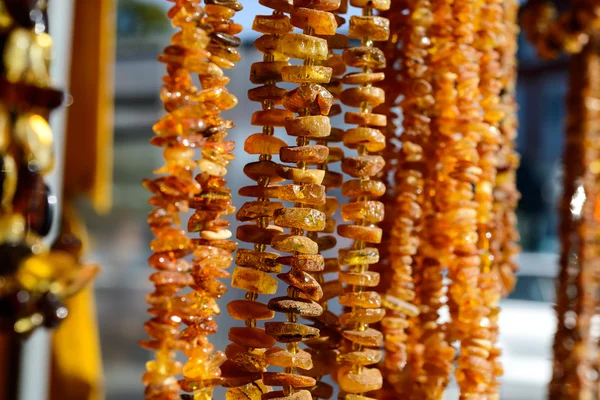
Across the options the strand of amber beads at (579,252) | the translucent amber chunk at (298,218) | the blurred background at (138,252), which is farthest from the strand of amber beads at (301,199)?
the blurred background at (138,252)

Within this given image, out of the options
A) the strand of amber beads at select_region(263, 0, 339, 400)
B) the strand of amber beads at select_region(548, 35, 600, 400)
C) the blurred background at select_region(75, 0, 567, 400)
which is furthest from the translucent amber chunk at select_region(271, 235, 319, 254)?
the blurred background at select_region(75, 0, 567, 400)

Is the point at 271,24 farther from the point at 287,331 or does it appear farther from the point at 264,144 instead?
the point at 287,331

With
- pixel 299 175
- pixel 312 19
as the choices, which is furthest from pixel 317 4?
pixel 299 175

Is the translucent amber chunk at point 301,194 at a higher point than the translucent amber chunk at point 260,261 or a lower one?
higher

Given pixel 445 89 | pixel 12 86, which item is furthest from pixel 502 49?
pixel 12 86

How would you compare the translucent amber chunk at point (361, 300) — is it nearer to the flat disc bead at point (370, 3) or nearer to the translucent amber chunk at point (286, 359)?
the translucent amber chunk at point (286, 359)

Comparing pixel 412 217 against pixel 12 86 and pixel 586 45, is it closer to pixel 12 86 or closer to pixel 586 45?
pixel 12 86
